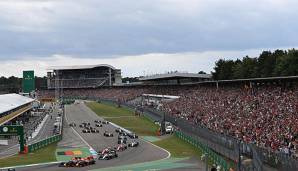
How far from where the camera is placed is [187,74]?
474ft

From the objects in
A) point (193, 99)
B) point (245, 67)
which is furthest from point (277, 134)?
point (245, 67)

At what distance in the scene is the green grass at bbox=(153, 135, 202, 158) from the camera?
53.1m

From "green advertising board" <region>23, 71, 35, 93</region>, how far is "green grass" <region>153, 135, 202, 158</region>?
46840mm

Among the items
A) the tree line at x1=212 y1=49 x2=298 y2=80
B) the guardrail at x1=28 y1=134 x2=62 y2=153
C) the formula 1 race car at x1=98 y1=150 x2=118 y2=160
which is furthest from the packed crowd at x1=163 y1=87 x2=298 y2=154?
the tree line at x1=212 y1=49 x2=298 y2=80

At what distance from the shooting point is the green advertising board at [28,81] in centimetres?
10975

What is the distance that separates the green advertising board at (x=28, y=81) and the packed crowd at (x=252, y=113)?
117 ft

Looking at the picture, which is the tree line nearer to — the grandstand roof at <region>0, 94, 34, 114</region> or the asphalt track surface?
the asphalt track surface

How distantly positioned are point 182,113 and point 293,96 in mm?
28982

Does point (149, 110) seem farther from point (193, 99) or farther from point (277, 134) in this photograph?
point (277, 134)

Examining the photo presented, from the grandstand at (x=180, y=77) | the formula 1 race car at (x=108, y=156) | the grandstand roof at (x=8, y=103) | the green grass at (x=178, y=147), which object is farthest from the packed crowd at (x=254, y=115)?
the grandstand at (x=180, y=77)

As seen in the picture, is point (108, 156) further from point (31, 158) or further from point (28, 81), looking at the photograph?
point (28, 81)

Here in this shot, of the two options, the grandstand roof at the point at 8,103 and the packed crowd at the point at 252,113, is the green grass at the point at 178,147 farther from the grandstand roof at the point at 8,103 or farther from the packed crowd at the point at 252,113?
the grandstand roof at the point at 8,103

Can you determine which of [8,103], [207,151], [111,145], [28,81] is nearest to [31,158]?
[111,145]

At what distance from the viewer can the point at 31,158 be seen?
171 feet
